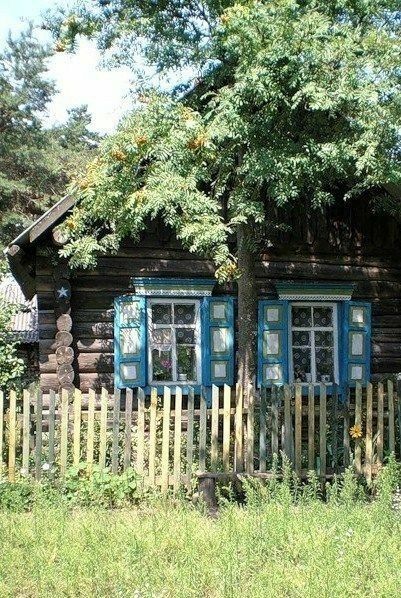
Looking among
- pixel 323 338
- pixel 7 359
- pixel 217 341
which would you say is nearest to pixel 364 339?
pixel 323 338

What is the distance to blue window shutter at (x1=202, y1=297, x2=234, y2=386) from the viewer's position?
9594mm

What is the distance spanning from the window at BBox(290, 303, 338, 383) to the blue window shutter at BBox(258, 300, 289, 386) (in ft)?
1.46

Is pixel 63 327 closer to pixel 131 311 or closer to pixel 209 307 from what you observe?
pixel 131 311

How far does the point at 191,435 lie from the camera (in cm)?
735

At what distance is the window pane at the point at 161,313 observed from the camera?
32.0ft

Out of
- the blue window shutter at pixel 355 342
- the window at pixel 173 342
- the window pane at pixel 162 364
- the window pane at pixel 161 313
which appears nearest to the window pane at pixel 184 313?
the window at pixel 173 342

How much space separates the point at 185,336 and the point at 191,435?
270cm

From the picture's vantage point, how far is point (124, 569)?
420 cm

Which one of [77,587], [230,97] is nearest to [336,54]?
[230,97]

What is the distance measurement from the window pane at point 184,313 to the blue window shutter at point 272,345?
1.04 meters

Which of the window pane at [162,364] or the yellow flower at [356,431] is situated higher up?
the window pane at [162,364]

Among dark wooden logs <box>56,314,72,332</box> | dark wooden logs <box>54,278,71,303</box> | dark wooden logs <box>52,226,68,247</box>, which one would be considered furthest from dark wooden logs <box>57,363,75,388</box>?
dark wooden logs <box>52,226,68,247</box>

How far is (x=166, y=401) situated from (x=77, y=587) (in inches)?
128

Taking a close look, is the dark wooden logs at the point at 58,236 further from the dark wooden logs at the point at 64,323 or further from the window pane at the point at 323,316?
the window pane at the point at 323,316
